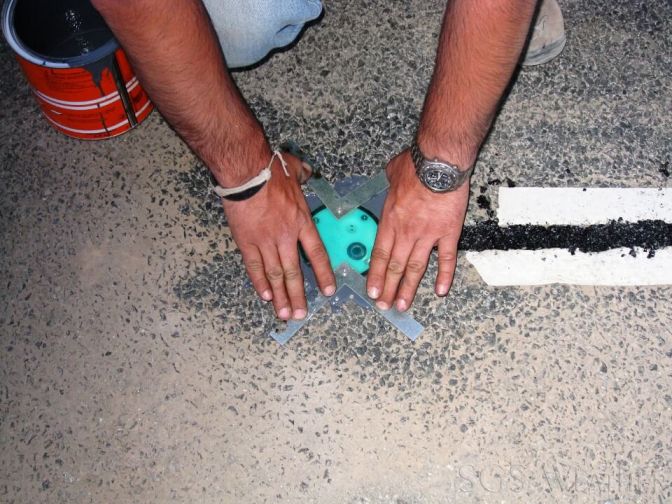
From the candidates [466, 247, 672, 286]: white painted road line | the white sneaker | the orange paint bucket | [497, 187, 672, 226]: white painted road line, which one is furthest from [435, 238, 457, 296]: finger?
the orange paint bucket

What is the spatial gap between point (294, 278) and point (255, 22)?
69 cm

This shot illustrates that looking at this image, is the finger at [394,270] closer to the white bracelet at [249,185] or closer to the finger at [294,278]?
the finger at [294,278]

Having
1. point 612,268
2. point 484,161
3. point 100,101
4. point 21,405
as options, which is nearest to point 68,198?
point 100,101

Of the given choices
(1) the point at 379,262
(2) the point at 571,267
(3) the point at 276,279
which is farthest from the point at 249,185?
(2) the point at 571,267

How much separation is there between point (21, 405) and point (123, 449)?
0.30 meters

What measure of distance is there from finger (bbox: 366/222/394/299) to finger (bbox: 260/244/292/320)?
0.22 m

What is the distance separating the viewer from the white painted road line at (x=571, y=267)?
1753 millimetres

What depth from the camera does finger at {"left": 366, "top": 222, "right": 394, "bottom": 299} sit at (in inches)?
66.4

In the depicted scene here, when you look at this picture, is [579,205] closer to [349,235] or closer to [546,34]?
[546,34]

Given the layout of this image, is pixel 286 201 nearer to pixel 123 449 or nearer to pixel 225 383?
pixel 225 383

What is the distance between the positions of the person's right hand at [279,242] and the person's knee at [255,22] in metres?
0.37

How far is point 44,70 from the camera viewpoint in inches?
66.0

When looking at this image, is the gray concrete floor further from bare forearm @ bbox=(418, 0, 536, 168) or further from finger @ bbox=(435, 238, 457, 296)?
bare forearm @ bbox=(418, 0, 536, 168)

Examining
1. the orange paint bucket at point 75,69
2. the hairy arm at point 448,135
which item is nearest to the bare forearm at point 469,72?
the hairy arm at point 448,135
